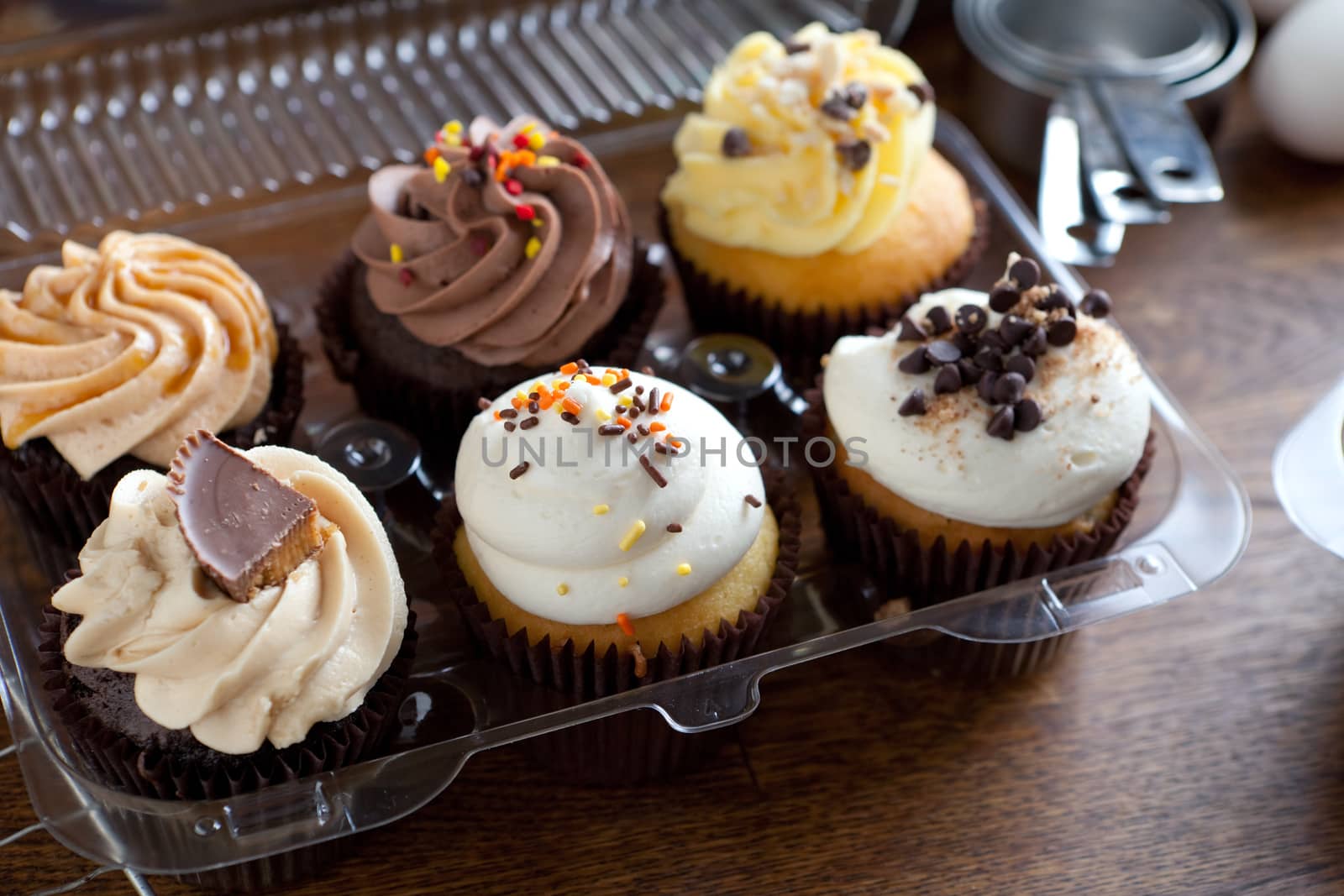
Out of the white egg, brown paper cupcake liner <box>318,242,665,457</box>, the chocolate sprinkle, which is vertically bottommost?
the white egg

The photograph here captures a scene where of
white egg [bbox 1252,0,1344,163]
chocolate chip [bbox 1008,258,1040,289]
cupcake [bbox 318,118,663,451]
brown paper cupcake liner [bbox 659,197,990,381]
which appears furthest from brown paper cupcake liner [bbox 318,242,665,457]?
white egg [bbox 1252,0,1344,163]

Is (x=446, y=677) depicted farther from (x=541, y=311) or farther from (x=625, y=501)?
(x=541, y=311)

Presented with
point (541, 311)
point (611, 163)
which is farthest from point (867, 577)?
point (611, 163)

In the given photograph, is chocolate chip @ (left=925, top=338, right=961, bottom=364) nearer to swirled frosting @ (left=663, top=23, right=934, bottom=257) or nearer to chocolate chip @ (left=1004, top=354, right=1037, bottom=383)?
chocolate chip @ (left=1004, top=354, right=1037, bottom=383)

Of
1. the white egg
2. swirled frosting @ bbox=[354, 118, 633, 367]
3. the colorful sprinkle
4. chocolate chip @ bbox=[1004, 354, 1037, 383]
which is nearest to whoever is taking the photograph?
the colorful sprinkle

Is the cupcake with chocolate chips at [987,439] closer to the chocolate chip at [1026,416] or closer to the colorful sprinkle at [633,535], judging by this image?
the chocolate chip at [1026,416]

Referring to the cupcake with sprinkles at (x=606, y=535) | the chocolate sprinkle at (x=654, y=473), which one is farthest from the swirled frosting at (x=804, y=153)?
the chocolate sprinkle at (x=654, y=473)

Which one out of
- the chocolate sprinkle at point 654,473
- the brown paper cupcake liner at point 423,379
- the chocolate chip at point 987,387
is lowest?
the brown paper cupcake liner at point 423,379
